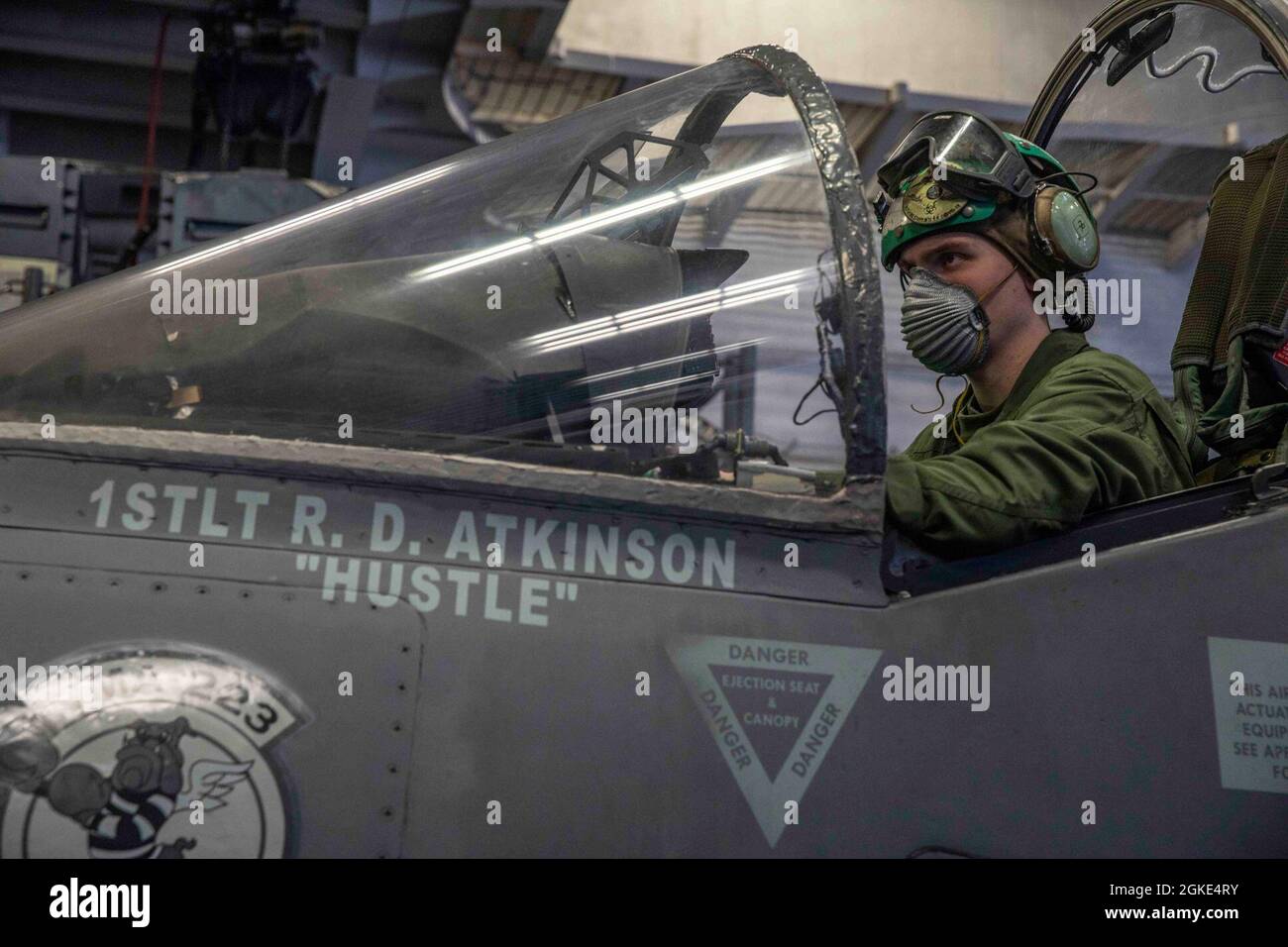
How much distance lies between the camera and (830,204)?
6.03 feet

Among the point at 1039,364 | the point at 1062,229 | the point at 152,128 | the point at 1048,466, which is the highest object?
the point at 152,128

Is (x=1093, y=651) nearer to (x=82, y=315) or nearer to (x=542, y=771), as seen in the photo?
(x=542, y=771)

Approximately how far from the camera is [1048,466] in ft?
6.17

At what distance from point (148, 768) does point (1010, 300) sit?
1.74 meters

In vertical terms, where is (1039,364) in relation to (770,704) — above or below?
above

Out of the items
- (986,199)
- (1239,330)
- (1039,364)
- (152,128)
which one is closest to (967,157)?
(986,199)

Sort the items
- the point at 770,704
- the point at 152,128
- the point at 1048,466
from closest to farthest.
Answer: the point at 770,704, the point at 1048,466, the point at 152,128

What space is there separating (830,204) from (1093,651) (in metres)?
0.74

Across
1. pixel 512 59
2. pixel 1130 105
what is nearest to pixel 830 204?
pixel 1130 105

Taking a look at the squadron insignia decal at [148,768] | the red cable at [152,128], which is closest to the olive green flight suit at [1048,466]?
the squadron insignia decal at [148,768]

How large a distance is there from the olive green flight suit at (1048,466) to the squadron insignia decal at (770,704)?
263mm

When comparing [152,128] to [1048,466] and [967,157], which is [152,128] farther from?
[1048,466]

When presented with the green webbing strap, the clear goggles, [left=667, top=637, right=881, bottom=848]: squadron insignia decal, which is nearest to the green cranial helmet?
the clear goggles

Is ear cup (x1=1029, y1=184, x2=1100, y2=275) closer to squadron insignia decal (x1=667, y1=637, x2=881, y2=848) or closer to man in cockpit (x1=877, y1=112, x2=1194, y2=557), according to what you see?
man in cockpit (x1=877, y1=112, x2=1194, y2=557)
